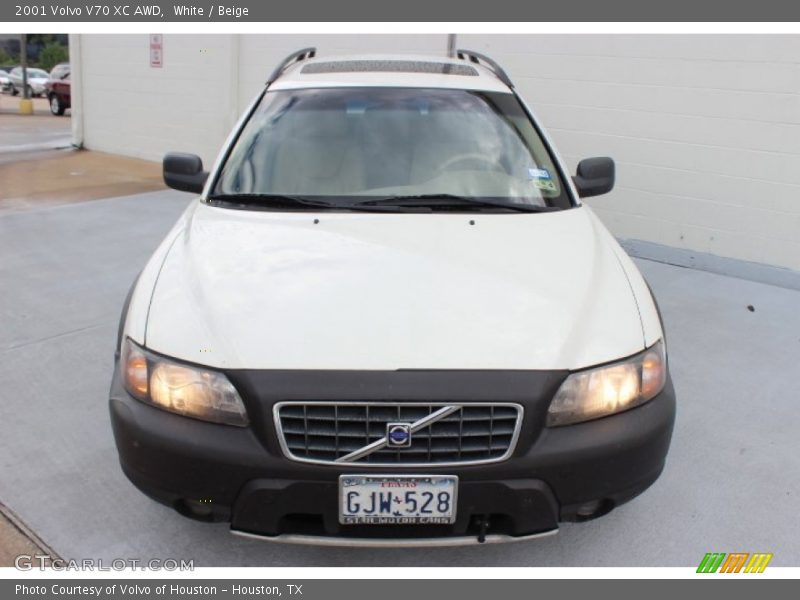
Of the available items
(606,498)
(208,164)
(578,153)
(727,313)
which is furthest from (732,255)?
(208,164)

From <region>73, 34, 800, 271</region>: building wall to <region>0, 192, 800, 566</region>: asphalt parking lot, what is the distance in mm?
712

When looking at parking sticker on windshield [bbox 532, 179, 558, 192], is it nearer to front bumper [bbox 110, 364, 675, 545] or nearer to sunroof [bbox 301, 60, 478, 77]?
sunroof [bbox 301, 60, 478, 77]

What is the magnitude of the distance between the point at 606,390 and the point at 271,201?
1.64 m

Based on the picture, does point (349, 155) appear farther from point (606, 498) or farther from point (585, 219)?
point (606, 498)

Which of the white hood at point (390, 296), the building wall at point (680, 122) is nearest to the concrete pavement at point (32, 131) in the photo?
the building wall at point (680, 122)

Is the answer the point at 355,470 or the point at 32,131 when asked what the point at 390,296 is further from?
the point at 32,131

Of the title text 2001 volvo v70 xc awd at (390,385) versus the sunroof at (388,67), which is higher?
the sunroof at (388,67)

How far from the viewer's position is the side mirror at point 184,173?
372cm

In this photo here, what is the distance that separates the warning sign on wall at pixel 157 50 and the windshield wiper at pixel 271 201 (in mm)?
9443

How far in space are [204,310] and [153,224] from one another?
562 centimetres

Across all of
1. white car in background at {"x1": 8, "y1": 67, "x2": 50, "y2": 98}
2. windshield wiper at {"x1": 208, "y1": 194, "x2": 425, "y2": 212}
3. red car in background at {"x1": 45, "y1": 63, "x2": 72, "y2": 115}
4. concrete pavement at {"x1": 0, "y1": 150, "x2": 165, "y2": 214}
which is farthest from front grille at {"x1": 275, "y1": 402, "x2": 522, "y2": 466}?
white car in background at {"x1": 8, "y1": 67, "x2": 50, "y2": 98}

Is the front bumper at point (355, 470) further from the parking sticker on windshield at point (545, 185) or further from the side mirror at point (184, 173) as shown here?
the side mirror at point (184, 173)

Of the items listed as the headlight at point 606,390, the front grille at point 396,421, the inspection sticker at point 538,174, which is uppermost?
the inspection sticker at point 538,174

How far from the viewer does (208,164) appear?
1092 centimetres
